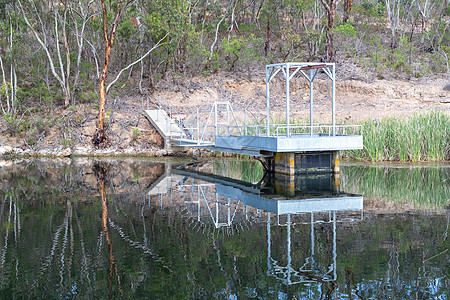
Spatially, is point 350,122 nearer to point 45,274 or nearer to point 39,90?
point 39,90

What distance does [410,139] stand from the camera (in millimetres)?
21875

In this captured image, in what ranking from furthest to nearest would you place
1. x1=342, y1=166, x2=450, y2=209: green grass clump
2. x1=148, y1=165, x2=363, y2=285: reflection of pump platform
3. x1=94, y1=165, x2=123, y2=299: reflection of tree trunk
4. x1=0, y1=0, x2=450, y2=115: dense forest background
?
x1=0, y1=0, x2=450, y2=115: dense forest background
x1=342, y1=166, x2=450, y2=209: green grass clump
x1=148, y1=165, x2=363, y2=285: reflection of pump platform
x1=94, y1=165, x2=123, y2=299: reflection of tree trunk

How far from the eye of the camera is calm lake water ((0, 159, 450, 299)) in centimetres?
827

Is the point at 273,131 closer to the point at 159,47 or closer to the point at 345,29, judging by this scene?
the point at 159,47

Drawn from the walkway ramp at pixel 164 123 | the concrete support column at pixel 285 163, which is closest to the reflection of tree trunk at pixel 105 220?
the walkway ramp at pixel 164 123

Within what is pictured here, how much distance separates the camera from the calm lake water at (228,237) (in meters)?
8.27

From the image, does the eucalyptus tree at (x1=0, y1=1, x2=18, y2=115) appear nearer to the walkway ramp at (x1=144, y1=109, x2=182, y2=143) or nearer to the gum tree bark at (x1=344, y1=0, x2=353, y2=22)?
the walkway ramp at (x1=144, y1=109, x2=182, y2=143)

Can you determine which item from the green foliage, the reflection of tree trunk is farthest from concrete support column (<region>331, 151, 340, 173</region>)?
the green foliage

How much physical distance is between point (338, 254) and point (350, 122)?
56.6 ft

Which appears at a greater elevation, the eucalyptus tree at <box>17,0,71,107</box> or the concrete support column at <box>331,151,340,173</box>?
the eucalyptus tree at <box>17,0,71,107</box>

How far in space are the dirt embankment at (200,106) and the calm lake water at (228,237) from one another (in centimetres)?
931

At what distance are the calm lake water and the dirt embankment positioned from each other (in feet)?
30.6

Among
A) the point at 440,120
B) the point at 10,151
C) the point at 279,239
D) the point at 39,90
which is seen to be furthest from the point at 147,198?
the point at 39,90

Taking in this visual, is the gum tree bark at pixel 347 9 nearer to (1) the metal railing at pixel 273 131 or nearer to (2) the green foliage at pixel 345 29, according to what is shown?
(2) the green foliage at pixel 345 29
